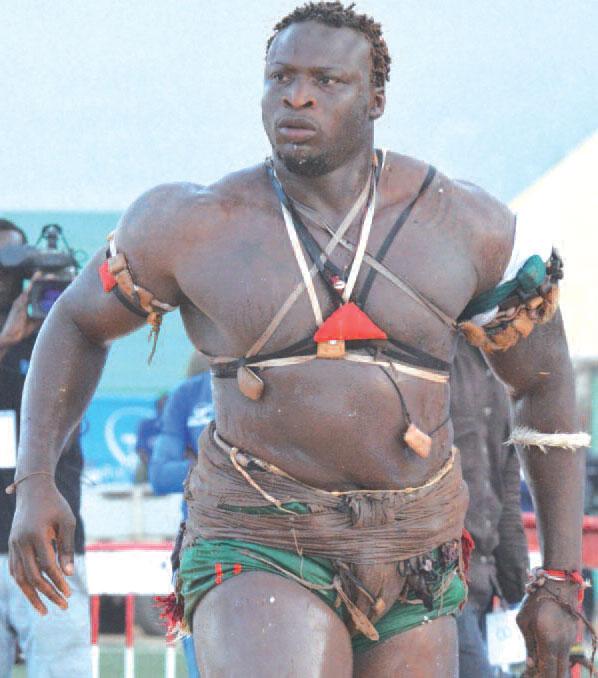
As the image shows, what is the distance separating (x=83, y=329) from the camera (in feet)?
13.2

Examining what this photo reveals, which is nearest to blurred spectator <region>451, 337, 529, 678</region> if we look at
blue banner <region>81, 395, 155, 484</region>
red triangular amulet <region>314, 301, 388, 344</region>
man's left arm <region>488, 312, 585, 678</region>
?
man's left arm <region>488, 312, 585, 678</region>

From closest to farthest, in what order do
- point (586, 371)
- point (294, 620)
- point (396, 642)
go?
point (294, 620) → point (396, 642) → point (586, 371)

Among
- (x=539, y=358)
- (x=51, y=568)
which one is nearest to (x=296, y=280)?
(x=539, y=358)

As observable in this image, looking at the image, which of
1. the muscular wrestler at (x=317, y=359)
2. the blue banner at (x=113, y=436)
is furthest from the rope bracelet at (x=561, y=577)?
the blue banner at (x=113, y=436)

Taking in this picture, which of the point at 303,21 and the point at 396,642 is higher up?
the point at 303,21

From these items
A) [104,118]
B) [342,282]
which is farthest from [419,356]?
[104,118]

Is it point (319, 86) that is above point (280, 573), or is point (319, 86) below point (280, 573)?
above

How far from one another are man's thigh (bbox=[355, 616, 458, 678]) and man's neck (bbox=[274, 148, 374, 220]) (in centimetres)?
106

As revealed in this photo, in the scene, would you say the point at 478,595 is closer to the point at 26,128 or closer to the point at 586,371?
the point at 26,128

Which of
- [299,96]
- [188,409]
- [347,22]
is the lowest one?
[188,409]

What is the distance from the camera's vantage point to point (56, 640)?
605cm

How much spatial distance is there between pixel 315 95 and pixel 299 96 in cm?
5

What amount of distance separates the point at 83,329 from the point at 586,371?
10.1 m

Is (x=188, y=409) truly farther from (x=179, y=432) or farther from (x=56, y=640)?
(x=56, y=640)
